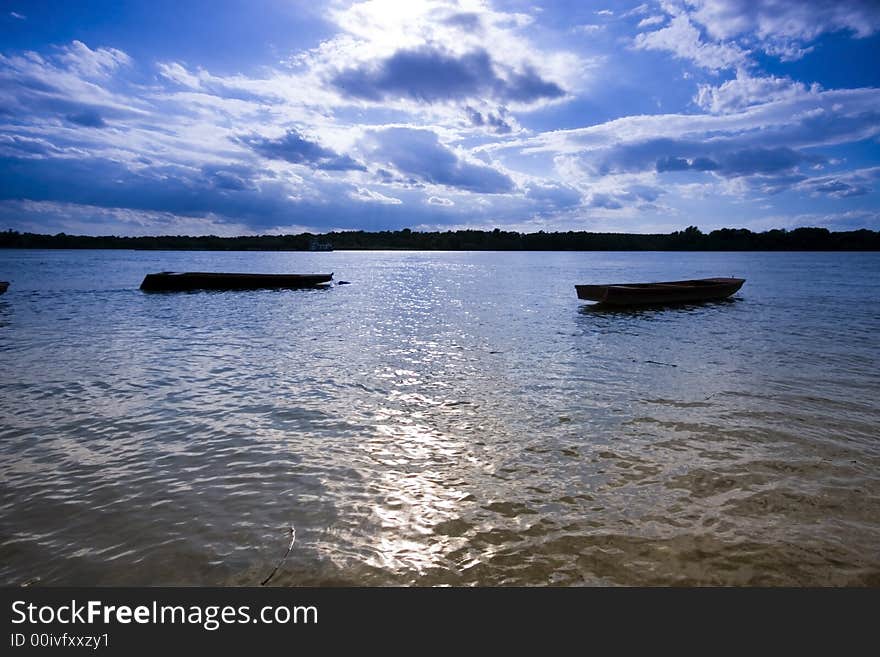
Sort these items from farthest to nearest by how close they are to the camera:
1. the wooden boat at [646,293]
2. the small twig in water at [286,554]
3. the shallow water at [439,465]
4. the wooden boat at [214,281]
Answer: the wooden boat at [214,281], the wooden boat at [646,293], the shallow water at [439,465], the small twig in water at [286,554]

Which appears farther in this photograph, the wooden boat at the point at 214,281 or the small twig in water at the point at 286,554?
the wooden boat at the point at 214,281

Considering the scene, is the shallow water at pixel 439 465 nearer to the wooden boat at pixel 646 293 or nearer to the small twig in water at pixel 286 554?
the small twig in water at pixel 286 554

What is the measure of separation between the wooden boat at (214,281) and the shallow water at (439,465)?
26031 millimetres

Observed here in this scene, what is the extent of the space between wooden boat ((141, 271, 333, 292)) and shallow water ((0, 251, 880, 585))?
85.4 ft

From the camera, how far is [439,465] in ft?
23.9

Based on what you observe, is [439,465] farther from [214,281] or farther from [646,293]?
[214,281]

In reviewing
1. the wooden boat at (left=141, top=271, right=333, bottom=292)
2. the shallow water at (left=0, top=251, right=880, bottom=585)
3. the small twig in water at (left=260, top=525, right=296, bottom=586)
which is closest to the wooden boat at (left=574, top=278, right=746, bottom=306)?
the shallow water at (left=0, top=251, right=880, bottom=585)

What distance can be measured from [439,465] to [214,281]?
40.6m

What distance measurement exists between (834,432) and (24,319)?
1307 inches

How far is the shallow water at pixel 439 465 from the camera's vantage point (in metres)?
4.86

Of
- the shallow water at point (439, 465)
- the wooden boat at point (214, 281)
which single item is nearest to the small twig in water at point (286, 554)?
the shallow water at point (439, 465)

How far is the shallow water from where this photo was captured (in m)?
4.86

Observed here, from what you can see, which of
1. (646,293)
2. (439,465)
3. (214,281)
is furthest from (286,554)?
(214,281)

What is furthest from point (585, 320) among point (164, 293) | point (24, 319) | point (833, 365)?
point (164, 293)
